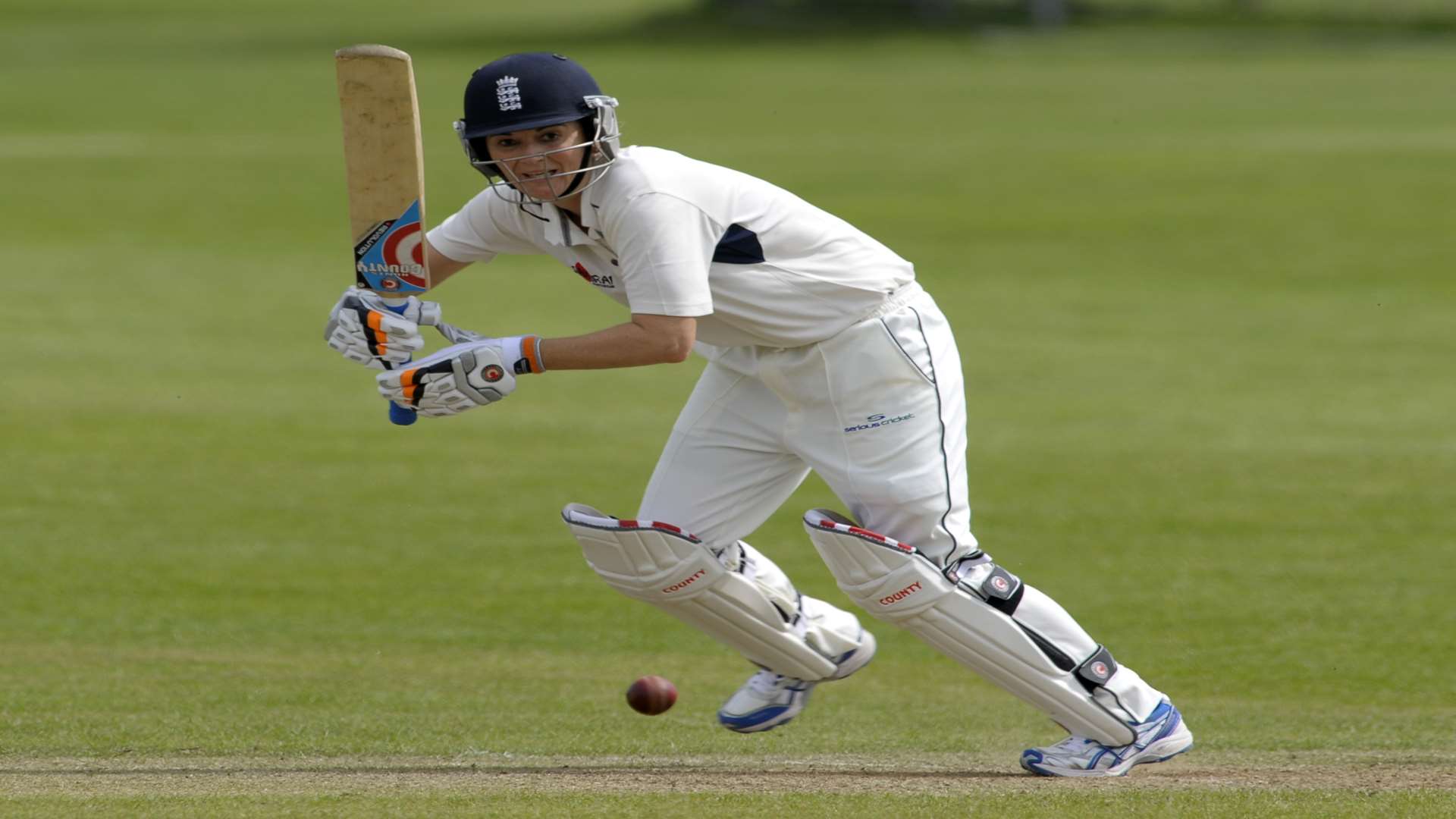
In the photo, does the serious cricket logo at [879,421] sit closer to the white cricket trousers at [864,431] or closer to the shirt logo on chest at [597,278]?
the white cricket trousers at [864,431]

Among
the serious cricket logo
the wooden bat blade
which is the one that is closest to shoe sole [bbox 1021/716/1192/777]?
the serious cricket logo

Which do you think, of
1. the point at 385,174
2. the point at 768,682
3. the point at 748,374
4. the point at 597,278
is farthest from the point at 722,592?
the point at 385,174

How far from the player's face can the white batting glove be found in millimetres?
363

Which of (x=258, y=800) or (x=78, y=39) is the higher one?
(x=258, y=800)

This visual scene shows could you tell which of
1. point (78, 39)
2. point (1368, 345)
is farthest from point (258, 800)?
point (78, 39)

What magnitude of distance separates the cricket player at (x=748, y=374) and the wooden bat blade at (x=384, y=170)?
9 cm

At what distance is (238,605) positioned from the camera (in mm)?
7125

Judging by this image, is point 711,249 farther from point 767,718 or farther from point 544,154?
point 767,718

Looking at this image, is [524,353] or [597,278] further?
[597,278]

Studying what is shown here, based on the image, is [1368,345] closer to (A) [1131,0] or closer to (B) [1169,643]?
(B) [1169,643]

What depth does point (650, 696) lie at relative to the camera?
5.16 m

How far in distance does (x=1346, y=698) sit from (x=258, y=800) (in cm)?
339

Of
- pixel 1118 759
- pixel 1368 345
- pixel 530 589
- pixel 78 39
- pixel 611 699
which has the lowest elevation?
pixel 78 39

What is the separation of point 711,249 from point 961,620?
3.48 feet
